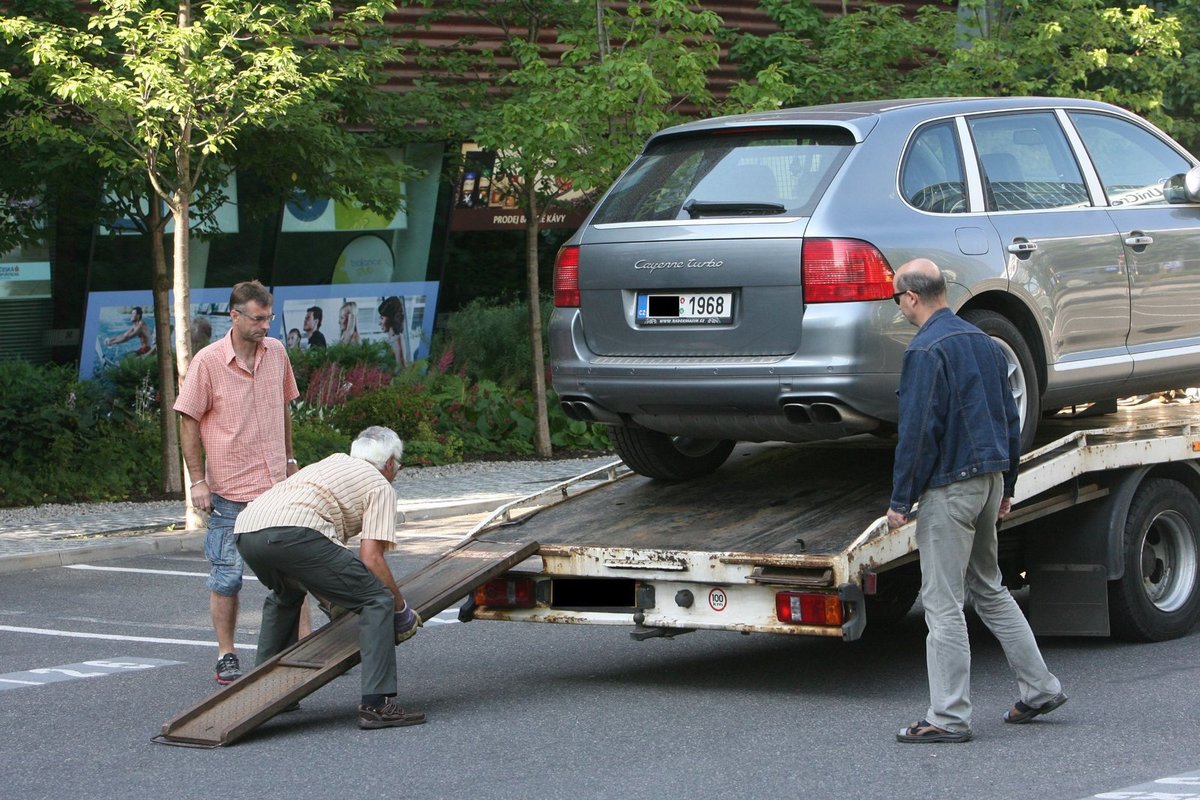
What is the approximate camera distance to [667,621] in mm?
7262

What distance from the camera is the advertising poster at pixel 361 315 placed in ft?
67.9

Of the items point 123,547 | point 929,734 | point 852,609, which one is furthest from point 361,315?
point 929,734

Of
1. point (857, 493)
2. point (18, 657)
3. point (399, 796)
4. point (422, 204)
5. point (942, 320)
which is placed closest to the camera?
point (399, 796)

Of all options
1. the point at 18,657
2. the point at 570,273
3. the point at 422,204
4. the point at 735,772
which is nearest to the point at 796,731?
the point at 735,772

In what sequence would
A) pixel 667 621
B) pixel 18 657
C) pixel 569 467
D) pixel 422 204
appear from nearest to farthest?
pixel 667 621 → pixel 18 657 → pixel 569 467 → pixel 422 204

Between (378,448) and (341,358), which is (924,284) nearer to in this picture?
(378,448)

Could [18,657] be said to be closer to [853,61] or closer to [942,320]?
[942,320]

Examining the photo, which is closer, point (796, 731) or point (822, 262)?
point (796, 731)

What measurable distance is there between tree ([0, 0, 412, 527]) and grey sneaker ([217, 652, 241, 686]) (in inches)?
236

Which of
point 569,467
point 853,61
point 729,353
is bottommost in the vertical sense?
point 569,467

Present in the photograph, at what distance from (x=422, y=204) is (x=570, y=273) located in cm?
1398

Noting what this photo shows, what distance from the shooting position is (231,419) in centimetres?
802

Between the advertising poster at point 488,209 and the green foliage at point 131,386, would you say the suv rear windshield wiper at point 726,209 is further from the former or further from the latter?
the advertising poster at point 488,209

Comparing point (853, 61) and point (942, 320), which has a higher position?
point (853, 61)
